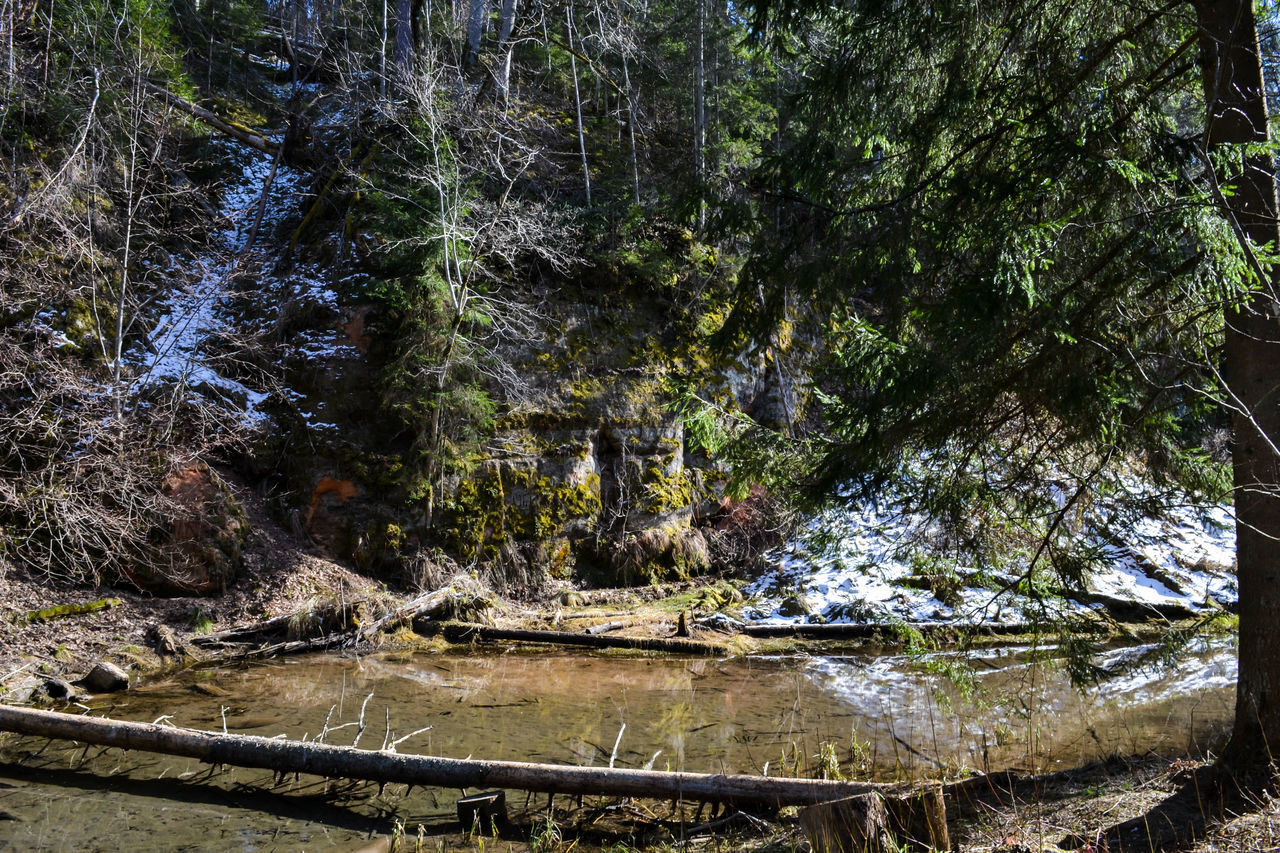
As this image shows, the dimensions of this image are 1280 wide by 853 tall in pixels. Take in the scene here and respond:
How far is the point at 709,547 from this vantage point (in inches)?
580

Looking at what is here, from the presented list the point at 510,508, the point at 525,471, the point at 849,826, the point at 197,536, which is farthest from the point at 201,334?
the point at 849,826

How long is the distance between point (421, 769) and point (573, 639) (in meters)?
5.37

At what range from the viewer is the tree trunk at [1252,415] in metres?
4.59

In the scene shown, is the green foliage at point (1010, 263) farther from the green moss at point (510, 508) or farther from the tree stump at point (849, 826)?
the green moss at point (510, 508)

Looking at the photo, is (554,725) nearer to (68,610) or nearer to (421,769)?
(421,769)

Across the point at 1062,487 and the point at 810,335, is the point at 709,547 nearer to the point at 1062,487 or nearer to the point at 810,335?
the point at 810,335

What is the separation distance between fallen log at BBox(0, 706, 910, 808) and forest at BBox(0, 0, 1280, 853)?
0.31ft

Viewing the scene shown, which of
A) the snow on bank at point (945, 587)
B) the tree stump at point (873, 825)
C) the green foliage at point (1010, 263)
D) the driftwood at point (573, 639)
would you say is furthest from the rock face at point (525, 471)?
the tree stump at point (873, 825)

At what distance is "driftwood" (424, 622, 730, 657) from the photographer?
34.7 feet

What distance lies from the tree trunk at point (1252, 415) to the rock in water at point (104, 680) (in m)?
10.4

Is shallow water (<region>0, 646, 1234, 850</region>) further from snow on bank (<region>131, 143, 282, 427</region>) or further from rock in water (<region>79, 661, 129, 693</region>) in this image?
snow on bank (<region>131, 143, 282, 427</region>)

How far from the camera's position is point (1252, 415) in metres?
4.65

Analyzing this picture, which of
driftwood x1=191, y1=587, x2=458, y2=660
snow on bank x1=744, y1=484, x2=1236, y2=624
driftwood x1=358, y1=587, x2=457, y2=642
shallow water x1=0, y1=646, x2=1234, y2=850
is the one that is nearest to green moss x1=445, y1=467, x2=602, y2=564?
driftwood x1=358, y1=587, x2=457, y2=642

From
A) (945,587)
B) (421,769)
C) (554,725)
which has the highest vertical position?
(945,587)
